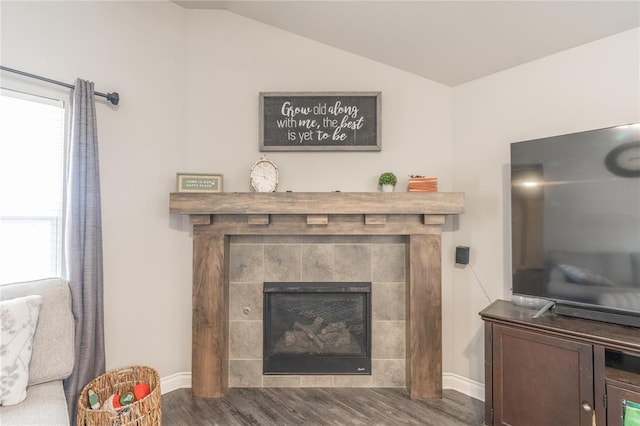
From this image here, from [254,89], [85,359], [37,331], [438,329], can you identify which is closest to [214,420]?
[85,359]

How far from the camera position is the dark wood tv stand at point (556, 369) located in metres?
1.40

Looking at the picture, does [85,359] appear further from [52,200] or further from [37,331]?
[52,200]

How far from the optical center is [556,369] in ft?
5.06

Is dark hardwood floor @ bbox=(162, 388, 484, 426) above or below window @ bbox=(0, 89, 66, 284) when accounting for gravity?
below

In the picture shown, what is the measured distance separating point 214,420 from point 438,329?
5.25 feet

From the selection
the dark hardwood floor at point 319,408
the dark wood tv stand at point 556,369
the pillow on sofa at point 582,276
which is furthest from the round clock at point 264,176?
the pillow on sofa at point 582,276

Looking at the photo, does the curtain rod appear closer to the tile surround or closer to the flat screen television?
the tile surround

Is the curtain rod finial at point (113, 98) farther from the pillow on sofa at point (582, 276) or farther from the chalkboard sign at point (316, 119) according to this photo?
the pillow on sofa at point (582, 276)

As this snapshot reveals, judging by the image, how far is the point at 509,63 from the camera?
2.07 meters

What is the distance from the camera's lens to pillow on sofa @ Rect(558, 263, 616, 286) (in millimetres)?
1580

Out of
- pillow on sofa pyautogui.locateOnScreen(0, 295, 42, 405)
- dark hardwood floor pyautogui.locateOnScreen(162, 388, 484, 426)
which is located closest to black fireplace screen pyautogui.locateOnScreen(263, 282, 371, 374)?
dark hardwood floor pyautogui.locateOnScreen(162, 388, 484, 426)

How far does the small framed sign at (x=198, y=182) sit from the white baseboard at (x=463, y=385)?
2.19m

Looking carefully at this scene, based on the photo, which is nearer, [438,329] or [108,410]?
[108,410]

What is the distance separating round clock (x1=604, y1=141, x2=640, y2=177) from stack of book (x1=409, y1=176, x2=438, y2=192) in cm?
89
